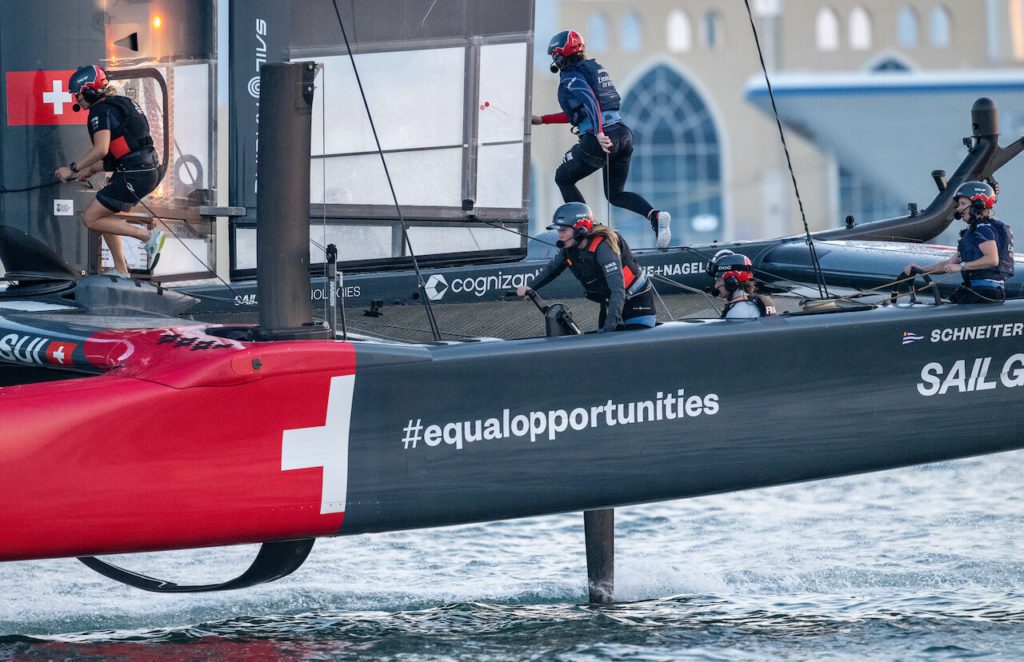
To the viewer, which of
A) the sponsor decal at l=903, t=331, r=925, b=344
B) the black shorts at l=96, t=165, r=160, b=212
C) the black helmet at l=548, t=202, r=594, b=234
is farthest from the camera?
the black shorts at l=96, t=165, r=160, b=212

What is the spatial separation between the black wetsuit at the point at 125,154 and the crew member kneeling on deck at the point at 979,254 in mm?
3500

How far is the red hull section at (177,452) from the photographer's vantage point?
16.3 ft

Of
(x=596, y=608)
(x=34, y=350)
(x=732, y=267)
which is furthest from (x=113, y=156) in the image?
(x=596, y=608)

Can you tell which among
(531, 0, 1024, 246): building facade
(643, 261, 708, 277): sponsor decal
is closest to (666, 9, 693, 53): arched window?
(531, 0, 1024, 246): building facade

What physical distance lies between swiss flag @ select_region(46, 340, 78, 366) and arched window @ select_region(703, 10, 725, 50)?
43.9m

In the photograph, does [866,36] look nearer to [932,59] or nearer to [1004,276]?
[932,59]

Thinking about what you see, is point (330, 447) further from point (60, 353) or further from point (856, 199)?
point (856, 199)

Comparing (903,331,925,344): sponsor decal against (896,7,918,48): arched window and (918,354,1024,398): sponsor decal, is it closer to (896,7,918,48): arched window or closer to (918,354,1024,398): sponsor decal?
(918,354,1024,398): sponsor decal

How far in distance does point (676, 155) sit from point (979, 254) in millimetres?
38093

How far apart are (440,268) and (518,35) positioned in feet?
4.45

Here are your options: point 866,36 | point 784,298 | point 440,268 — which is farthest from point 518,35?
point 866,36

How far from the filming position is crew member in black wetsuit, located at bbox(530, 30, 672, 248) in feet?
23.5

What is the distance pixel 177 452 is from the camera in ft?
16.4

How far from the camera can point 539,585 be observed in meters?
7.16
